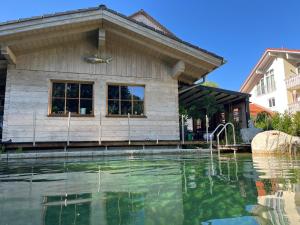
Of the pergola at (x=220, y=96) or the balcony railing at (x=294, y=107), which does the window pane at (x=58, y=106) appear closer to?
the pergola at (x=220, y=96)

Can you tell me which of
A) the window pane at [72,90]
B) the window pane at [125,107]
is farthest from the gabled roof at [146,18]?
the window pane at [72,90]

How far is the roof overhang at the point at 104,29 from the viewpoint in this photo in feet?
26.9

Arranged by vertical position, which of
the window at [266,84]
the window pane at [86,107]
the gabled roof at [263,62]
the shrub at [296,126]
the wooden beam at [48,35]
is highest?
the gabled roof at [263,62]

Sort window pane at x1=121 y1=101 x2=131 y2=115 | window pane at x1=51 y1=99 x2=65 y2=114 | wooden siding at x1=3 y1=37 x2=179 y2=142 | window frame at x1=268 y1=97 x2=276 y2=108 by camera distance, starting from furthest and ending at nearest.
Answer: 1. window frame at x1=268 y1=97 x2=276 y2=108
2. window pane at x1=121 y1=101 x2=131 y2=115
3. window pane at x1=51 y1=99 x2=65 y2=114
4. wooden siding at x1=3 y1=37 x2=179 y2=142

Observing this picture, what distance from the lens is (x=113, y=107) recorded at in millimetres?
10086

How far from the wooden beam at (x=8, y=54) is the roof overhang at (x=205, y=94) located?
264 inches

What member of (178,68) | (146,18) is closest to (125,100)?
(178,68)

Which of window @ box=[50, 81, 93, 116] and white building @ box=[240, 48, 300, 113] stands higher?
white building @ box=[240, 48, 300, 113]

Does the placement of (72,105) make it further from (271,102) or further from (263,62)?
(271,102)

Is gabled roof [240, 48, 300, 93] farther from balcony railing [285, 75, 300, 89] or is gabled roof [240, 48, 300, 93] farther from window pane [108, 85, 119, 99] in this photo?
window pane [108, 85, 119, 99]

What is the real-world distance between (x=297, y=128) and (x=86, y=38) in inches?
390

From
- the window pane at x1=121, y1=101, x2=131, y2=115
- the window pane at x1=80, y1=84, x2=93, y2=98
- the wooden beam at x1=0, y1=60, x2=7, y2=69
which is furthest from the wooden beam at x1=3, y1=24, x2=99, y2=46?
the window pane at x1=121, y1=101, x2=131, y2=115

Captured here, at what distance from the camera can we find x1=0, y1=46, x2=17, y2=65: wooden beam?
320 inches

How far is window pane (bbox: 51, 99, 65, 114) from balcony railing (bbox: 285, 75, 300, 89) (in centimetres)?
2074
